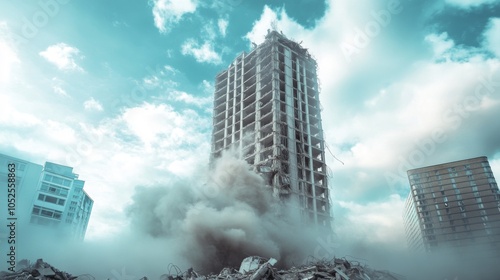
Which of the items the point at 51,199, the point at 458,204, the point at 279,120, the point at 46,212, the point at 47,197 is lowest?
the point at 46,212

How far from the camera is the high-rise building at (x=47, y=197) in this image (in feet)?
174

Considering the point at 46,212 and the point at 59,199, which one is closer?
the point at 46,212

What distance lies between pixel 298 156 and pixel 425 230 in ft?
160

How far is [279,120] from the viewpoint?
38.1 meters

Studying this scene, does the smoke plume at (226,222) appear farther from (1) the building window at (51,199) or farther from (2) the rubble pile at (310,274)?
(1) the building window at (51,199)

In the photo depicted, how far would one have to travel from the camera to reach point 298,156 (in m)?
39.1

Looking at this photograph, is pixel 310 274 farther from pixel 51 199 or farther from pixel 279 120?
pixel 51 199

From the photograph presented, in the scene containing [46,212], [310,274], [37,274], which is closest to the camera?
[37,274]

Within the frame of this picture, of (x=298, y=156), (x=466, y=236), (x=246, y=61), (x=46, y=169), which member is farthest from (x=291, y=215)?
(x=46, y=169)

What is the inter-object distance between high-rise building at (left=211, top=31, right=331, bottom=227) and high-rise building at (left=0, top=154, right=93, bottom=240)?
36.2 m

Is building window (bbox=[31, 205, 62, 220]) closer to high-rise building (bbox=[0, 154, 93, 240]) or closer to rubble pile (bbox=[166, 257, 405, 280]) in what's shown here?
high-rise building (bbox=[0, 154, 93, 240])

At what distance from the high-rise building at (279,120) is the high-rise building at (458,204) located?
40.4 meters

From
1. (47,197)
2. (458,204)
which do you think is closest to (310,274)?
(47,197)

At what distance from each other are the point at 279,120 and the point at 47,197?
50503 millimetres
